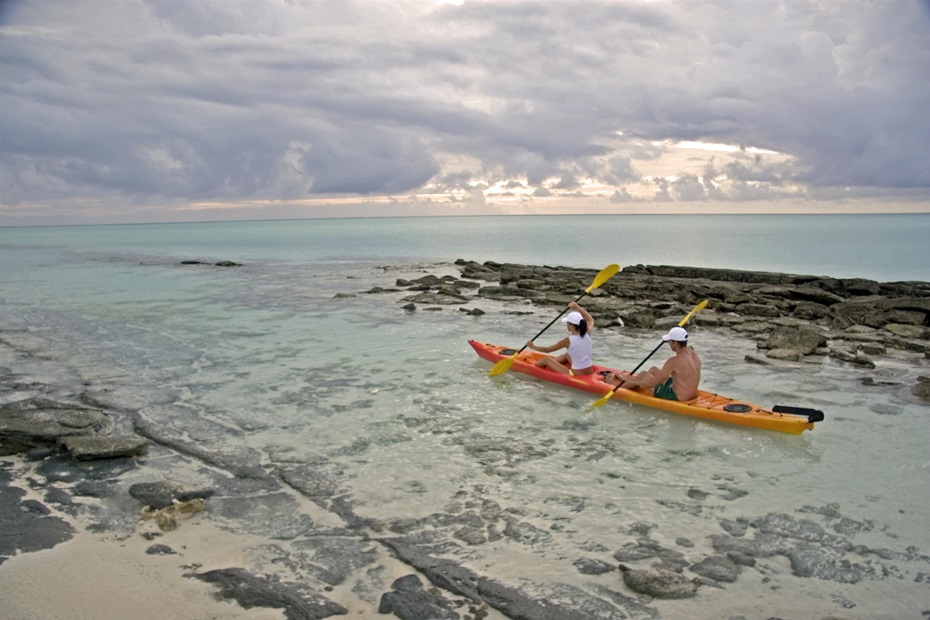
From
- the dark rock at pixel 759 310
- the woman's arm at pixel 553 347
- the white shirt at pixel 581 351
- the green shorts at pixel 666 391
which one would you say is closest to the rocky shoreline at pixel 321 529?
the green shorts at pixel 666 391

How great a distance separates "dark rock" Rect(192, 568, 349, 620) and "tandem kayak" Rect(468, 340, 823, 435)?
6.81 metres

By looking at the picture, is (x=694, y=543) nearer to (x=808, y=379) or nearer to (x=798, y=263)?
(x=808, y=379)

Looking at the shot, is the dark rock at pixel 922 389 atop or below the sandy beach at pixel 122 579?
atop

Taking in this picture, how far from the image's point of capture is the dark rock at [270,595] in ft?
17.3

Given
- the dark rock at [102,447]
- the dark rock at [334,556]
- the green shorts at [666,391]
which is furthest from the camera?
the green shorts at [666,391]

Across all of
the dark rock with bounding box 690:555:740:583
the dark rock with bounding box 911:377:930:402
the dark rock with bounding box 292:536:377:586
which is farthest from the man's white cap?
the dark rock with bounding box 292:536:377:586

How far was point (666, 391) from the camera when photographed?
35.2 ft

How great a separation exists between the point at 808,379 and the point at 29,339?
1821 cm

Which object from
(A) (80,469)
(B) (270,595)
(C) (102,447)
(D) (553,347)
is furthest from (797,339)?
(A) (80,469)

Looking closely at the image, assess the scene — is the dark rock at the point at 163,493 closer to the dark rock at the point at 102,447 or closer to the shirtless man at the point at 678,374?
the dark rock at the point at 102,447

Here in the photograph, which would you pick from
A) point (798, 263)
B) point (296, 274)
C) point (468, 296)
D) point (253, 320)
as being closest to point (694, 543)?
point (253, 320)

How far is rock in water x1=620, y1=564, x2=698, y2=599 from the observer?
557 cm

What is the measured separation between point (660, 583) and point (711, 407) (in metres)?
5.10

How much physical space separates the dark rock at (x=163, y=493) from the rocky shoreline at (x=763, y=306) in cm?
1179
